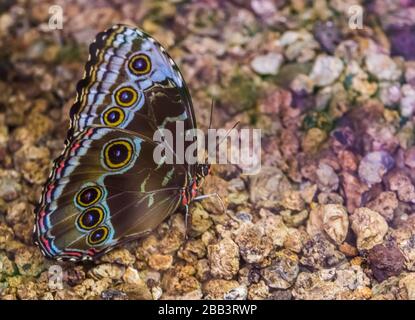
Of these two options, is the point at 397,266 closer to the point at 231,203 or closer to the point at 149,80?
the point at 231,203

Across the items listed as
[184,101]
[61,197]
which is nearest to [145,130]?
[184,101]

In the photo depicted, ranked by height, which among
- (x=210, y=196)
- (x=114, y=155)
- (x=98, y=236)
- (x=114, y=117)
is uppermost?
(x=114, y=117)

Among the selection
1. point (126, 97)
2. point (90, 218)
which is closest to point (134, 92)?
point (126, 97)

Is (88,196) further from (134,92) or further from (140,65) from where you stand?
(140,65)

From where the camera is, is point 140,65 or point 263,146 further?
point 263,146

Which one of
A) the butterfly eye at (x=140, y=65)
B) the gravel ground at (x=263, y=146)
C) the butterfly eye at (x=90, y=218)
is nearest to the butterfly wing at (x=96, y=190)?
the butterfly eye at (x=90, y=218)
